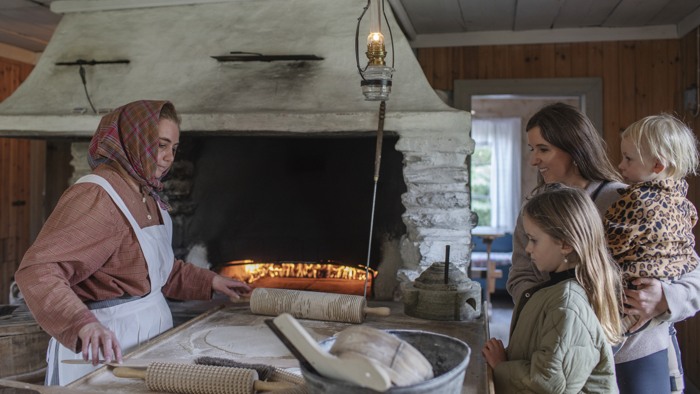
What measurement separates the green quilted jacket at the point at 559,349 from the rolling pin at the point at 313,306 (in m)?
0.68

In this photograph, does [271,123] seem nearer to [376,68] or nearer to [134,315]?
[376,68]

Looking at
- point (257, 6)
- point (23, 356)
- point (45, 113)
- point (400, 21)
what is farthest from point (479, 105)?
point (23, 356)

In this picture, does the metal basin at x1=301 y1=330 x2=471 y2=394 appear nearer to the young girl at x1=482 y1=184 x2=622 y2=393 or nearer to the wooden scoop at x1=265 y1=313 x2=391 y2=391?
the wooden scoop at x1=265 y1=313 x2=391 y2=391

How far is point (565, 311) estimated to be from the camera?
1454 millimetres

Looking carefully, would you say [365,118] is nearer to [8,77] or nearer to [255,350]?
[255,350]

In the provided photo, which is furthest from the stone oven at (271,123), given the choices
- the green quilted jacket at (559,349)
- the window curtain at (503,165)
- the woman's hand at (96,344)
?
the window curtain at (503,165)

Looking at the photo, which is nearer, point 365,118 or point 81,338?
point 81,338

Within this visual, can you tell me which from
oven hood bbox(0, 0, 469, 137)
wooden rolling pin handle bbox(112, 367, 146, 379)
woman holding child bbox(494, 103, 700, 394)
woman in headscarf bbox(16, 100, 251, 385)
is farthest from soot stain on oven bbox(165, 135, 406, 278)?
wooden rolling pin handle bbox(112, 367, 146, 379)

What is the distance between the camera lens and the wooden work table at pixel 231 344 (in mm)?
1525

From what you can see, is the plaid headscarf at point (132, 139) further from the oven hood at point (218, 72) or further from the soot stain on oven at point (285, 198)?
the soot stain on oven at point (285, 198)

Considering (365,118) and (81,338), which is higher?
(365,118)

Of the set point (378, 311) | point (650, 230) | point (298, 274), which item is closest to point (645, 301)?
point (650, 230)

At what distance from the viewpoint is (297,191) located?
13.4ft

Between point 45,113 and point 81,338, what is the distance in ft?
7.06
